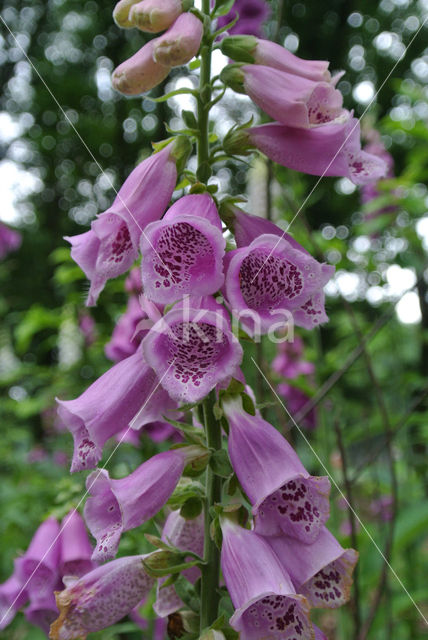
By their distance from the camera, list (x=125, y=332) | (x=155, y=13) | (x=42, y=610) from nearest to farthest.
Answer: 1. (x=155, y=13)
2. (x=42, y=610)
3. (x=125, y=332)

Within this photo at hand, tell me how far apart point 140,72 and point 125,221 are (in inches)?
7.2

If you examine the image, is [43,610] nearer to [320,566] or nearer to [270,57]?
[320,566]

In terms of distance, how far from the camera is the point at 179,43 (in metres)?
0.68

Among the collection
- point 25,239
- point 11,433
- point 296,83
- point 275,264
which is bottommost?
point 25,239

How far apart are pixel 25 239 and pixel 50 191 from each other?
93cm

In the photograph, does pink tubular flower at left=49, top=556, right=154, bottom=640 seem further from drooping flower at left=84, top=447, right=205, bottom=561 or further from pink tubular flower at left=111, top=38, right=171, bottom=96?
pink tubular flower at left=111, top=38, right=171, bottom=96

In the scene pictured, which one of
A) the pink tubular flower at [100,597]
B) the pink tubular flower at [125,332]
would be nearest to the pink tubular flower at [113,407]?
the pink tubular flower at [100,597]

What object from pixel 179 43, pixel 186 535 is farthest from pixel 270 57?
pixel 186 535

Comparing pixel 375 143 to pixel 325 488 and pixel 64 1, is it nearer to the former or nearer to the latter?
pixel 325 488

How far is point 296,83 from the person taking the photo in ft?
2.40

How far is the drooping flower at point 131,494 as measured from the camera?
68cm

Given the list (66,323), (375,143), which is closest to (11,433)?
(66,323)

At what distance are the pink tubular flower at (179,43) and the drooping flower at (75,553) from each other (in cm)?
73

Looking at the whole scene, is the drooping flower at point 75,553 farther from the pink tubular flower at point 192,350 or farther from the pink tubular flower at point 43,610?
the pink tubular flower at point 192,350
